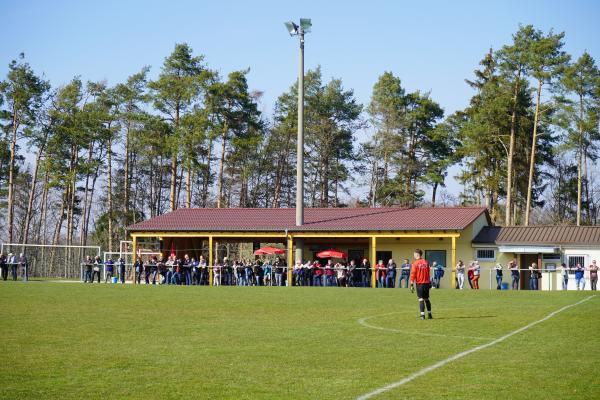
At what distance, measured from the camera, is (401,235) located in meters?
41.1

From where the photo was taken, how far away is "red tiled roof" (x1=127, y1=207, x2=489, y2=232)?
41.5 m

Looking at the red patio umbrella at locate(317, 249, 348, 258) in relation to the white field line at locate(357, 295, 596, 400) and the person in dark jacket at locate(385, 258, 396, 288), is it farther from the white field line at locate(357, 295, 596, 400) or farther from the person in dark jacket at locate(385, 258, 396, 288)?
the white field line at locate(357, 295, 596, 400)

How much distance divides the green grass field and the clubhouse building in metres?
20.7

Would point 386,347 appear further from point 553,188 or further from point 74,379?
point 553,188

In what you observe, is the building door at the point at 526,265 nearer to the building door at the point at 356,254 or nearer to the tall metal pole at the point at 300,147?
the building door at the point at 356,254

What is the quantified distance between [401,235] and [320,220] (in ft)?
18.1

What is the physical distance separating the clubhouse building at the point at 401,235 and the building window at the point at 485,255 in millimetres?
55

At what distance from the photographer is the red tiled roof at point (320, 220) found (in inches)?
1633

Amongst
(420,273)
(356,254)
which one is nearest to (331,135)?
(356,254)

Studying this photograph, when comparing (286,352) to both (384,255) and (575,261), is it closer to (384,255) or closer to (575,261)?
(575,261)

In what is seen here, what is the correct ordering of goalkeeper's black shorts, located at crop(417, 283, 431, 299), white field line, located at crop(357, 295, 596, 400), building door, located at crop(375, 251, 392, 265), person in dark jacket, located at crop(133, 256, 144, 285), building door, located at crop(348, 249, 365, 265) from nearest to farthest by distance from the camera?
white field line, located at crop(357, 295, 596, 400), goalkeeper's black shorts, located at crop(417, 283, 431, 299), person in dark jacket, located at crop(133, 256, 144, 285), building door, located at crop(375, 251, 392, 265), building door, located at crop(348, 249, 365, 265)

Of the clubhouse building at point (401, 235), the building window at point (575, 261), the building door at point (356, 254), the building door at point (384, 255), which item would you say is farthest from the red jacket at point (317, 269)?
the building window at point (575, 261)

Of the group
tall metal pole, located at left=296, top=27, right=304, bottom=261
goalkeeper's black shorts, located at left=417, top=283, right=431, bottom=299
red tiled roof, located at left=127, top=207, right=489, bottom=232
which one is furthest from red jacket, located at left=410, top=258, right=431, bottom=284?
tall metal pole, located at left=296, top=27, right=304, bottom=261

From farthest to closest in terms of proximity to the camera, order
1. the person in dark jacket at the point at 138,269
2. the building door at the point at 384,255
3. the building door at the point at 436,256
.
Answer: the building door at the point at 384,255 < the building door at the point at 436,256 < the person in dark jacket at the point at 138,269
